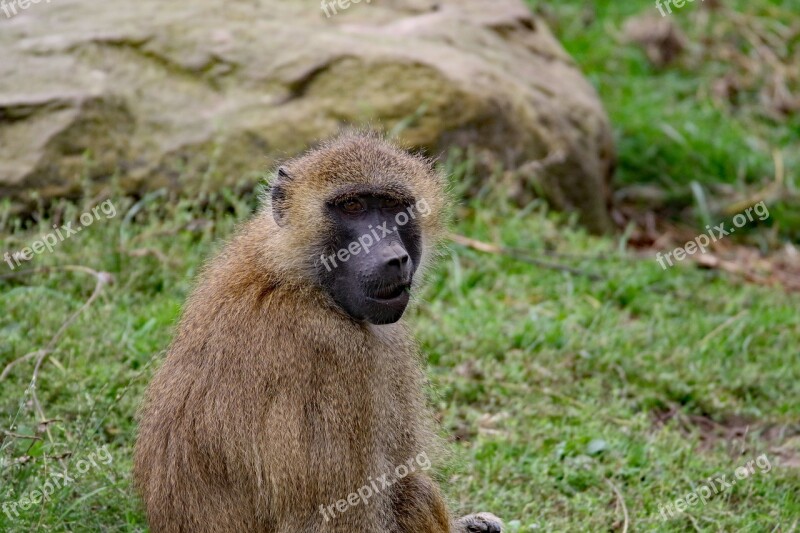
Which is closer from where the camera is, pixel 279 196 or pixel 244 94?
pixel 279 196

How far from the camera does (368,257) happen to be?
4293mm

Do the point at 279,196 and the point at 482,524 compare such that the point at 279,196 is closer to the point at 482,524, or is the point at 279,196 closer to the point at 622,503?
the point at 482,524

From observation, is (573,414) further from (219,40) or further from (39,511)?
(219,40)

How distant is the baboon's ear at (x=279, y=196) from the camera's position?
181 inches

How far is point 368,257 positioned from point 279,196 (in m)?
0.60

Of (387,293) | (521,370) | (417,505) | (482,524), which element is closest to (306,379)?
(387,293)

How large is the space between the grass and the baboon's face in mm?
1080

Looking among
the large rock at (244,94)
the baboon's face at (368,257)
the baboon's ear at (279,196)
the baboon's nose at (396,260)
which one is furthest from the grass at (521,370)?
the baboon's nose at (396,260)

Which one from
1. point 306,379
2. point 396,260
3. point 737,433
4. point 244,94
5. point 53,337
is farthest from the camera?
point 244,94

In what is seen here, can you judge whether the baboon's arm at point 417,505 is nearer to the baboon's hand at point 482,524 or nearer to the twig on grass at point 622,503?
the baboon's hand at point 482,524

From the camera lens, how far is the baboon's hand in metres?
4.94

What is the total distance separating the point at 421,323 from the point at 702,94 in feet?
22.1

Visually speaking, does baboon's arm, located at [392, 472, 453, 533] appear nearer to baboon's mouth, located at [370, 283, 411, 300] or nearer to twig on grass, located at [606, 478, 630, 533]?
baboon's mouth, located at [370, 283, 411, 300]

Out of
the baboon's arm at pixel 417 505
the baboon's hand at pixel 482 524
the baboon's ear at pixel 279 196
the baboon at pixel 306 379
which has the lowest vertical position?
the baboon's hand at pixel 482 524
